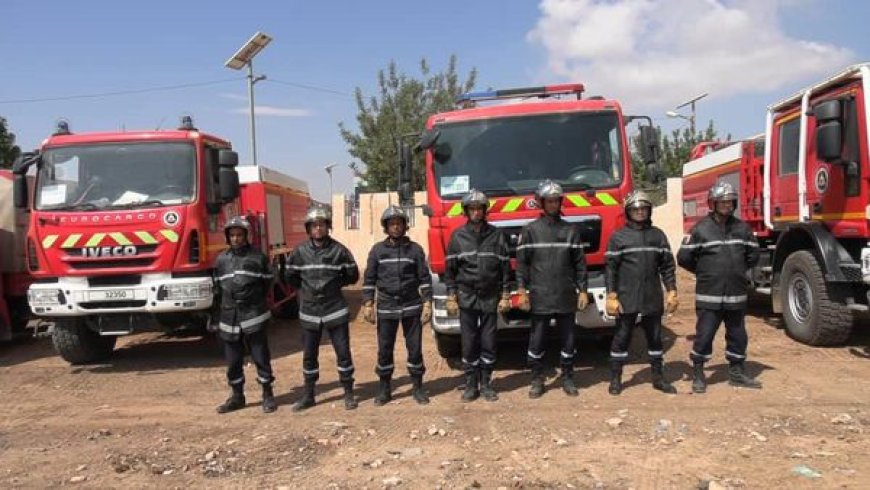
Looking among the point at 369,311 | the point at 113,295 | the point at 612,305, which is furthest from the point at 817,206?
the point at 113,295

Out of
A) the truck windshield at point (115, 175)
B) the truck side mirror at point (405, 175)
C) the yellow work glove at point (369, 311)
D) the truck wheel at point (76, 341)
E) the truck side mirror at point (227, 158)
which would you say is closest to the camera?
the yellow work glove at point (369, 311)

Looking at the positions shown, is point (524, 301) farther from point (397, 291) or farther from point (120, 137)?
point (120, 137)

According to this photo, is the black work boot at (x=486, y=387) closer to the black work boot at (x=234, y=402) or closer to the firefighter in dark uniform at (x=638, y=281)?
the firefighter in dark uniform at (x=638, y=281)

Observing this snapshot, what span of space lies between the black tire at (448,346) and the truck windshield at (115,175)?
10.2 feet

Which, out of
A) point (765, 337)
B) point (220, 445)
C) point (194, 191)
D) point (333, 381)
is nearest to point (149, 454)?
point (220, 445)

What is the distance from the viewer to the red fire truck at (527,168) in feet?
21.7

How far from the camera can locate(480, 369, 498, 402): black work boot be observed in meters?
5.97

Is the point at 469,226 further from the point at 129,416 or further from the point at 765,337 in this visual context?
the point at 765,337

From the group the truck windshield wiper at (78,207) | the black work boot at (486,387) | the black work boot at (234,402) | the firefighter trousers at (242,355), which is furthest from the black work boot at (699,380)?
the truck windshield wiper at (78,207)

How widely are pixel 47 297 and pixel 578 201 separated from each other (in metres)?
5.64

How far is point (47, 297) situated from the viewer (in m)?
7.35

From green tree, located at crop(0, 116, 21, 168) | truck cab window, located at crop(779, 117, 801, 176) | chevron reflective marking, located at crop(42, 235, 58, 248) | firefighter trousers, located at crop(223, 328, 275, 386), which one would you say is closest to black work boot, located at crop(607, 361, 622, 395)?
firefighter trousers, located at crop(223, 328, 275, 386)

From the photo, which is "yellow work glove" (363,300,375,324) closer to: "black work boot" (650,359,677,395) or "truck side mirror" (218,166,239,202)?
"black work boot" (650,359,677,395)

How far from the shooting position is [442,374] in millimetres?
7094
